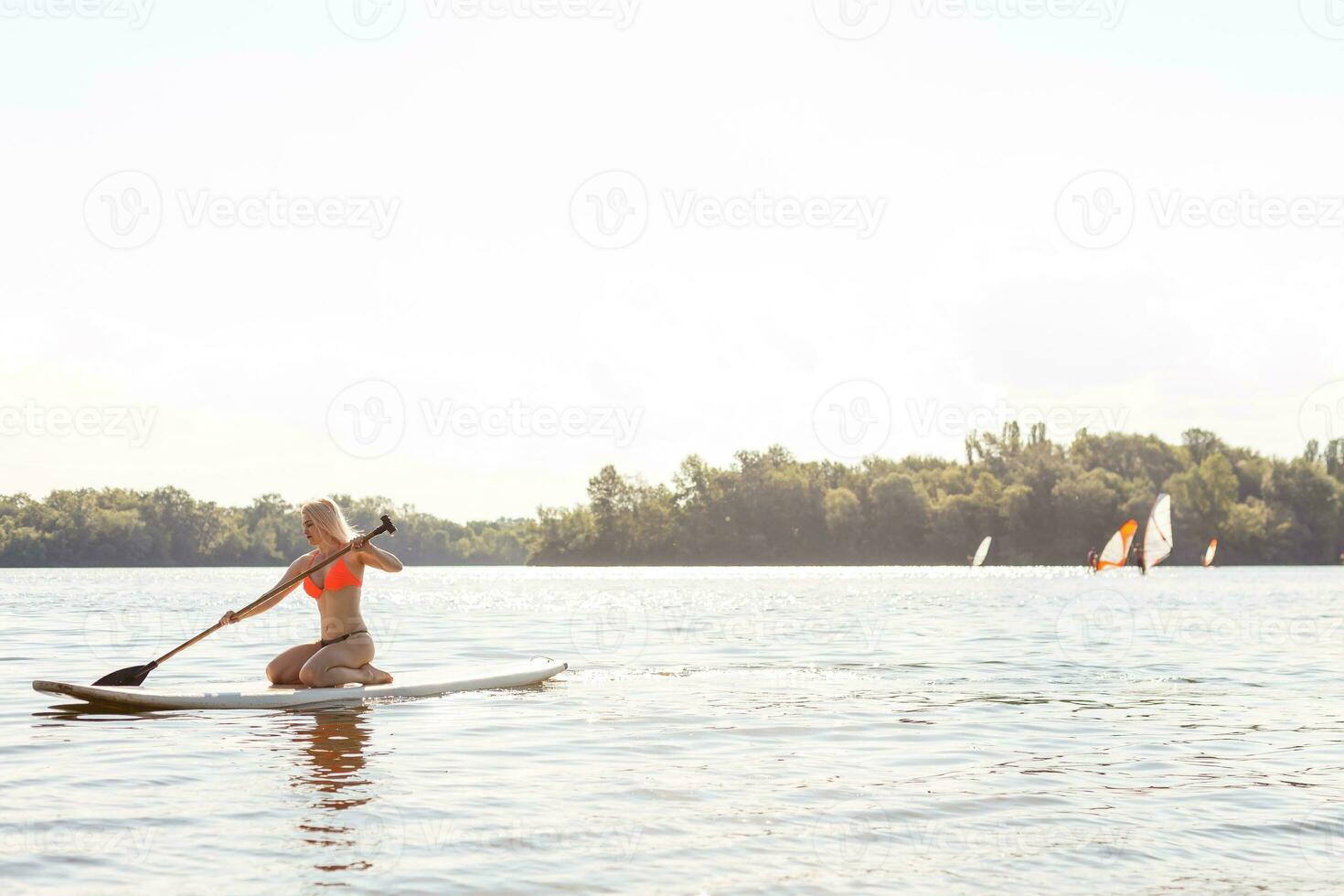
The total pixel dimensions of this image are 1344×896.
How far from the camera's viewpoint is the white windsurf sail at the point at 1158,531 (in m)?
52.2

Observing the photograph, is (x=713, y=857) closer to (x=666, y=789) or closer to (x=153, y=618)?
(x=666, y=789)

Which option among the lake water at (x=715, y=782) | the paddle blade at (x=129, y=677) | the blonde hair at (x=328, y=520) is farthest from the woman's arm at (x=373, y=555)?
the paddle blade at (x=129, y=677)

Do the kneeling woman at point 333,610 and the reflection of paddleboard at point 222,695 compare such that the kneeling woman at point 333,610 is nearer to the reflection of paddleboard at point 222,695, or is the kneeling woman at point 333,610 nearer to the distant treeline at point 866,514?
the reflection of paddleboard at point 222,695

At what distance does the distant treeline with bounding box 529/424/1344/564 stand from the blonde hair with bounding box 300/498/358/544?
97.4 meters

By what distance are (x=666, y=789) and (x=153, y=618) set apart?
23987 mm

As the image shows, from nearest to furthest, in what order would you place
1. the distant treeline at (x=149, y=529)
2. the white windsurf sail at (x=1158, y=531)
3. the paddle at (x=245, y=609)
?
the paddle at (x=245, y=609) → the white windsurf sail at (x=1158, y=531) → the distant treeline at (x=149, y=529)

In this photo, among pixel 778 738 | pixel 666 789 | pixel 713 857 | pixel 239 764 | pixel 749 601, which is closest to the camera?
pixel 713 857

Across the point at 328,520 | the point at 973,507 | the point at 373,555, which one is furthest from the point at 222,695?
the point at 973,507

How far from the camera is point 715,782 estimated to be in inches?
325

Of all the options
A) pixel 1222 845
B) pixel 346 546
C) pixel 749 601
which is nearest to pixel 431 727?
pixel 346 546

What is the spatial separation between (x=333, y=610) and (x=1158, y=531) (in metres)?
47.4

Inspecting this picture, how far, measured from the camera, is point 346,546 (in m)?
11.0

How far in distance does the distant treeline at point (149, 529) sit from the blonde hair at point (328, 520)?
101542mm

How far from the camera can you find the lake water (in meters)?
6.15
